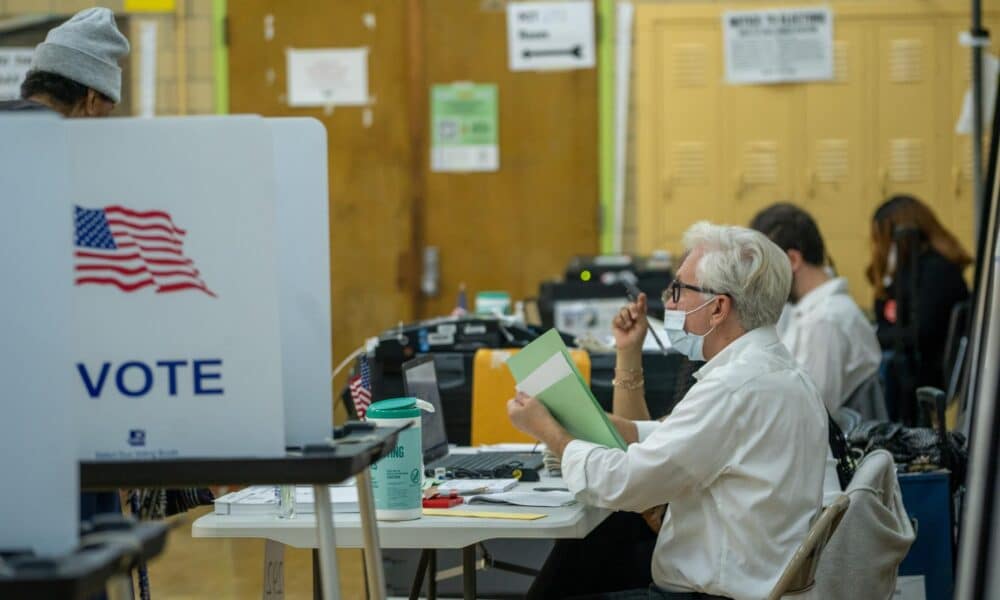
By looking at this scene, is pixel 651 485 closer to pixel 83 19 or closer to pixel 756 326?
pixel 756 326

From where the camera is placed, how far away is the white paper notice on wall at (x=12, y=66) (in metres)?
6.62

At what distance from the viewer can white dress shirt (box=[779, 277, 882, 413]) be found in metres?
3.86

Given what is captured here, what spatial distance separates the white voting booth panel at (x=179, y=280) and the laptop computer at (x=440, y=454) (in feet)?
3.96

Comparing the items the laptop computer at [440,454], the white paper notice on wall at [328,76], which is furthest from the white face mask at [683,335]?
the white paper notice on wall at [328,76]

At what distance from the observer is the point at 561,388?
2385 mm

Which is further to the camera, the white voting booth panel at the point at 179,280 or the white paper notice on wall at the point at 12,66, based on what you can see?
the white paper notice on wall at the point at 12,66

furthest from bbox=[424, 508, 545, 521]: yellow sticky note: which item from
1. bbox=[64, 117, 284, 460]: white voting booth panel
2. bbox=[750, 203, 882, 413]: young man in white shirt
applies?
bbox=[750, 203, 882, 413]: young man in white shirt

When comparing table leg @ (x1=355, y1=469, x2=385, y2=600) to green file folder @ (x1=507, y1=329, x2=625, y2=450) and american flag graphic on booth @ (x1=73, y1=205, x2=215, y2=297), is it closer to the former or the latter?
american flag graphic on booth @ (x1=73, y1=205, x2=215, y2=297)

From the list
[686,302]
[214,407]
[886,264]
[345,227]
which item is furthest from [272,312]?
[345,227]

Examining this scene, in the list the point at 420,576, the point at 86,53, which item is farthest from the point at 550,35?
the point at 86,53

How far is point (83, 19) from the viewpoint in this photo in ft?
7.37

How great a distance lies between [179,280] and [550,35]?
5270mm

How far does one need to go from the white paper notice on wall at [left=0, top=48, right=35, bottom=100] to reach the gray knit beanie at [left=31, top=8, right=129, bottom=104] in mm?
4716

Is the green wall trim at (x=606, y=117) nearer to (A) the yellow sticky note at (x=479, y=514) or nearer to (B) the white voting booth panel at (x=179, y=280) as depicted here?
(A) the yellow sticky note at (x=479, y=514)
